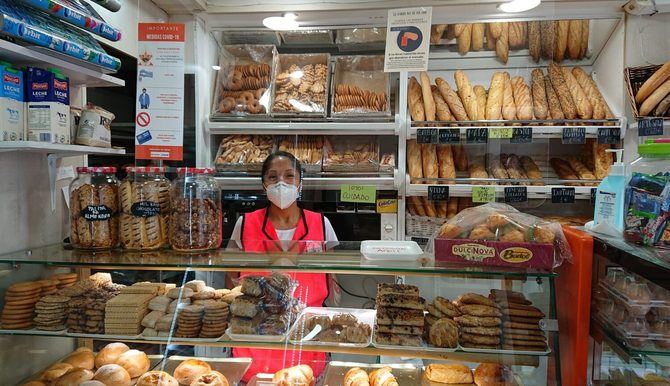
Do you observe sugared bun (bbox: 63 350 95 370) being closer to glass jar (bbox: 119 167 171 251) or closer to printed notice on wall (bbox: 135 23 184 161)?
glass jar (bbox: 119 167 171 251)

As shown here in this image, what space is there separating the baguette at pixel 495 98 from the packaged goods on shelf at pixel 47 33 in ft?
7.78

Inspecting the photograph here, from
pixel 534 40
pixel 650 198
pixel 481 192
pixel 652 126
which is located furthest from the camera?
pixel 534 40

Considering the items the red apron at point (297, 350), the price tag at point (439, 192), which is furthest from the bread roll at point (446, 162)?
the red apron at point (297, 350)

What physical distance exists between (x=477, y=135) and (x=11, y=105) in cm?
254

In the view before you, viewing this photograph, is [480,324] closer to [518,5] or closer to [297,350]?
[297,350]

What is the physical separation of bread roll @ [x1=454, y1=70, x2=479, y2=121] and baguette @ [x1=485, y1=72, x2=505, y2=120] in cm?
9

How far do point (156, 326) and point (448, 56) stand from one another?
290 centimetres

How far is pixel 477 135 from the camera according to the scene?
3051 mm

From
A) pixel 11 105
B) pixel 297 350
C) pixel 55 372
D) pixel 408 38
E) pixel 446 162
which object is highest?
pixel 408 38

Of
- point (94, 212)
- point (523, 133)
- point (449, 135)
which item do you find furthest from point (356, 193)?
point (94, 212)

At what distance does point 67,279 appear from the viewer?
1758 mm

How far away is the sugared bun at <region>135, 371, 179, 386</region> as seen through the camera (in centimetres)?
162

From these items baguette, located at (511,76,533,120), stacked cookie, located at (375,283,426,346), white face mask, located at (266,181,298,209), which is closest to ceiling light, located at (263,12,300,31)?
white face mask, located at (266,181,298,209)

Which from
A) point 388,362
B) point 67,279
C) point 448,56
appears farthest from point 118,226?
point 448,56
